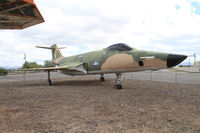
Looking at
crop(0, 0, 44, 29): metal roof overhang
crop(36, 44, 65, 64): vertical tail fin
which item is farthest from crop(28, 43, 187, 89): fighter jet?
crop(36, 44, 65, 64): vertical tail fin

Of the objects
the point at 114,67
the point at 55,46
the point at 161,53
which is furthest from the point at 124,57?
the point at 55,46

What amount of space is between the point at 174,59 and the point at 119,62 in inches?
121

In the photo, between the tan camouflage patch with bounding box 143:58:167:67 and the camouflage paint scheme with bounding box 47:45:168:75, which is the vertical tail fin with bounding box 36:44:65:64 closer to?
the camouflage paint scheme with bounding box 47:45:168:75

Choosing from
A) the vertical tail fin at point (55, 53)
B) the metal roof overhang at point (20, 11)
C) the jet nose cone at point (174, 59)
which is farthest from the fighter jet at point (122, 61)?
the vertical tail fin at point (55, 53)

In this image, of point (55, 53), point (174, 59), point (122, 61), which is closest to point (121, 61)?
point (122, 61)

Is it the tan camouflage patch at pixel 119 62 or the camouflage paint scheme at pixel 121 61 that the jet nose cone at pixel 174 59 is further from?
the tan camouflage patch at pixel 119 62

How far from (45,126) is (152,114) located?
9.89 ft

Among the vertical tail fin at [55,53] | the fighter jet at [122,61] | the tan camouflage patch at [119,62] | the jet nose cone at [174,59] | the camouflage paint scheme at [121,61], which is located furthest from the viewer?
the vertical tail fin at [55,53]

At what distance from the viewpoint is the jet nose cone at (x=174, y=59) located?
6652mm

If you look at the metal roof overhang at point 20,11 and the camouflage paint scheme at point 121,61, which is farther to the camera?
the camouflage paint scheme at point 121,61

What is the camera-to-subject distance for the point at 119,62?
28.9 feet

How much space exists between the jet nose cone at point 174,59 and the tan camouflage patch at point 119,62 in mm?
1684

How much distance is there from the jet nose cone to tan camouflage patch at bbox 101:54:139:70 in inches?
66.3

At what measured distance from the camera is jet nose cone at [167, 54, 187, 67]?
665cm
